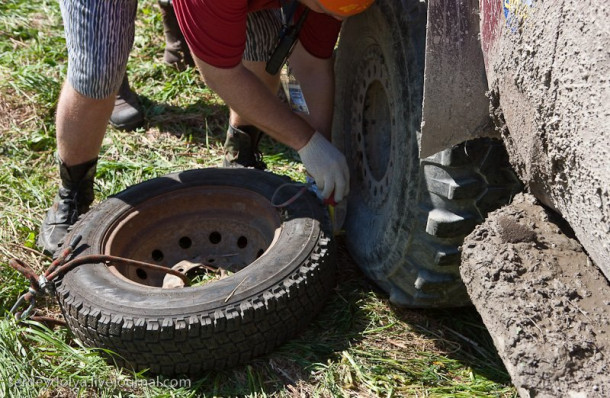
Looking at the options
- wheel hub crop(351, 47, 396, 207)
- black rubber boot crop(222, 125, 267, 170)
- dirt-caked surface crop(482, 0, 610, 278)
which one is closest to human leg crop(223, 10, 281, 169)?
black rubber boot crop(222, 125, 267, 170)

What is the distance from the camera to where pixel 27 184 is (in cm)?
367

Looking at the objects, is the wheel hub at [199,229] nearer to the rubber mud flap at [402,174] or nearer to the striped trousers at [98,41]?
the rubber mud flap at [402,174]

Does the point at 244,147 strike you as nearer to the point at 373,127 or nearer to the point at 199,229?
the point at 199,229

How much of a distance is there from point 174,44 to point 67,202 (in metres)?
1.69

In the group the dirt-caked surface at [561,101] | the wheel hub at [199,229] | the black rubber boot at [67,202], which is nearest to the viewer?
the dirt-caked surface at [561,101]

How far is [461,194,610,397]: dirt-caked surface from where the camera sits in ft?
4.92

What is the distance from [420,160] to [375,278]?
0.67 meters

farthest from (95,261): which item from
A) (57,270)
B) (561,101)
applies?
(561,101)

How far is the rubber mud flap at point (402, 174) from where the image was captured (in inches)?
87.3

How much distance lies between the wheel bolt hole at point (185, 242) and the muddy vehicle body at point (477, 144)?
68 cm

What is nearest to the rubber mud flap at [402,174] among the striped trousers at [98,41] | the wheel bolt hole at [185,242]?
the wheel bolt hole at [185,242]

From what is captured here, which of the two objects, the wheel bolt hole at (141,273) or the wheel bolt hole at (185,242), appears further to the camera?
the wheel bolt hole at (185,242)

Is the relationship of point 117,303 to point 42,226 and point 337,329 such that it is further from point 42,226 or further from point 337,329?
point 42,226

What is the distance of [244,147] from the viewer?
362cm
